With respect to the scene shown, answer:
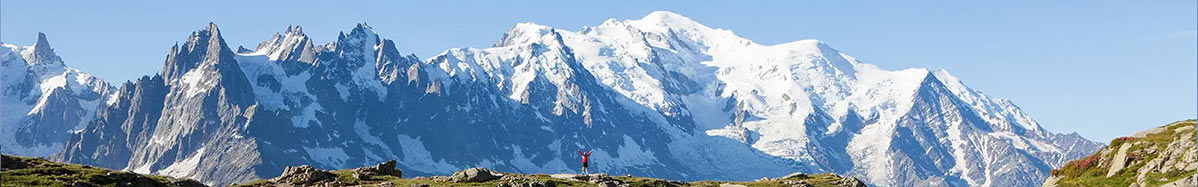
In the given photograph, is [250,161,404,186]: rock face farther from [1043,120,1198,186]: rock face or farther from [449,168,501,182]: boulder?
[1043,120,1198,186]: rock face

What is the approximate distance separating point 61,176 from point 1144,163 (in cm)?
6443

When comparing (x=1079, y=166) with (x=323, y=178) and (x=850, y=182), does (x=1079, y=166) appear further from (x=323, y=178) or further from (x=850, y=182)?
(x=323, y=178)

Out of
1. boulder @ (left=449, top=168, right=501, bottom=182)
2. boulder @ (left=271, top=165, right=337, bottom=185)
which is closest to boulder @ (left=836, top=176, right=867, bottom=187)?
boulder @ (left=449, top=168, right=501, bottom=182)

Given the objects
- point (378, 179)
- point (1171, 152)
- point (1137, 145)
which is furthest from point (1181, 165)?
point (378, 179)

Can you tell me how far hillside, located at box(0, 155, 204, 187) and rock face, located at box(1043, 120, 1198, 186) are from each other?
5831 cm

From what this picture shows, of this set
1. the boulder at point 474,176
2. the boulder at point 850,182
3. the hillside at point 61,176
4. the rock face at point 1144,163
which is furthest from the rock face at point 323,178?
the rock face at point 1144,163

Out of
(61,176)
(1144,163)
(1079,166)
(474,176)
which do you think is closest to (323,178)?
(474,176)

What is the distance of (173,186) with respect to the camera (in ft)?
290

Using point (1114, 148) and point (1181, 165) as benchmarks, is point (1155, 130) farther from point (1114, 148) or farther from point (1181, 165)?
point (1181, 165)

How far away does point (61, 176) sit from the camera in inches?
3196

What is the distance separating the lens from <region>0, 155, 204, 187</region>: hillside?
77750 mm

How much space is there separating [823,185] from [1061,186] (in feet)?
87.3

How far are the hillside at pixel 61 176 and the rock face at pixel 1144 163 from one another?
2296 inches

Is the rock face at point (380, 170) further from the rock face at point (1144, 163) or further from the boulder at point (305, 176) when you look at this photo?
the rock face at point (1144, 163)
